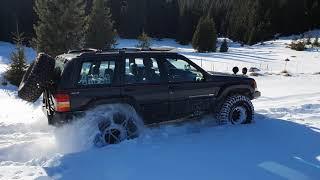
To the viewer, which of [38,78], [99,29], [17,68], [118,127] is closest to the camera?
[38,78]

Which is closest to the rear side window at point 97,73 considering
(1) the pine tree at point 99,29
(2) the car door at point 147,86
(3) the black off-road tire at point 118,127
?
(2) the car door at point 147,86

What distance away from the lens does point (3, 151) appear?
7484 mm

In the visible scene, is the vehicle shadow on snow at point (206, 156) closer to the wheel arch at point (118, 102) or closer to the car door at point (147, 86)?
the car door at point (147, 86)

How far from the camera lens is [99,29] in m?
32.1

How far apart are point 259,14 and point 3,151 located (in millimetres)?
58262

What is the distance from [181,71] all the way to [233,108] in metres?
1.37

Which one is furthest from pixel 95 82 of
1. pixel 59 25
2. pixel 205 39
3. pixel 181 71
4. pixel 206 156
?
pixel 205 39

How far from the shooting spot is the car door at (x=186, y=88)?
8.30 metres

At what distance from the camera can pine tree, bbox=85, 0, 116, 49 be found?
3178cm

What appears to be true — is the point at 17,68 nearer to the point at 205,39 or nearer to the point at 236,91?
the point at 236,91

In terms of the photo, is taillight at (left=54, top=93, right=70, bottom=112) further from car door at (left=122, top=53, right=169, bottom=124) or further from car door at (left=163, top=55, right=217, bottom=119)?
car door at (left=163, top=55, right=217, bottom=119)

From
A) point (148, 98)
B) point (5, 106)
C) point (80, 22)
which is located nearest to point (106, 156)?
point (148, 98)

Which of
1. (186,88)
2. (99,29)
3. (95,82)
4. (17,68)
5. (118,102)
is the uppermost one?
(99,29)

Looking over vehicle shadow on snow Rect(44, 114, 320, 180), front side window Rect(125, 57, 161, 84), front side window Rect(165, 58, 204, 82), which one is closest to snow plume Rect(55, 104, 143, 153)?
vehicle shadow on snow Rect(44, 114, 320, 180)
